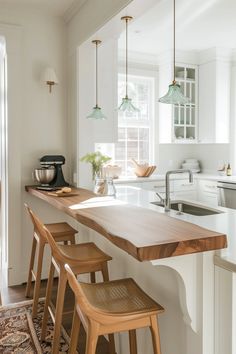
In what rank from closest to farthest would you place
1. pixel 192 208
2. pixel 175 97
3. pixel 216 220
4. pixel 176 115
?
1. pixel 216 220
2. pixel 175 97
3. pixel 192 208
4. pixel 176 115

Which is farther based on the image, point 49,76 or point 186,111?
point 186,111

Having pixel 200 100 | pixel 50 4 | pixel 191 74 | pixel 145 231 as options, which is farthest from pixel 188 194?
pixel 145 231

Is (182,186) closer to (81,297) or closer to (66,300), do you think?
(66,300)

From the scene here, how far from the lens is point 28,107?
3.44 meters

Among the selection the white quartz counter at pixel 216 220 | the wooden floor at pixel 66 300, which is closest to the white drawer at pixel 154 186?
the white quartz counter at pixel 216 220

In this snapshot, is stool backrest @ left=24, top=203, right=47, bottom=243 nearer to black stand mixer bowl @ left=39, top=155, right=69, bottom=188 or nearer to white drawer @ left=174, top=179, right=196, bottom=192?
black stand mixer bowl @ left=39, top=155, right=69, bottom=188

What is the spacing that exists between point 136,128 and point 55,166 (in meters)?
2.34

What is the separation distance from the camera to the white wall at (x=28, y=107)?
333cm

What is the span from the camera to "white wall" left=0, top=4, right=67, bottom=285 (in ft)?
10.9

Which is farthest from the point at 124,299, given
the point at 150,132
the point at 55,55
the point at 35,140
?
the point at 150,132

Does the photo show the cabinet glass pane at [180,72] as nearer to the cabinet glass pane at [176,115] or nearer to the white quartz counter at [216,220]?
the cabinet glass pane at [176,115]

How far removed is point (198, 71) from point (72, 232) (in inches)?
146

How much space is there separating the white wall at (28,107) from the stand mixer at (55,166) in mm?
199

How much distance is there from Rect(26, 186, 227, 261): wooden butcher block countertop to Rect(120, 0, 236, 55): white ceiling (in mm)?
1962
